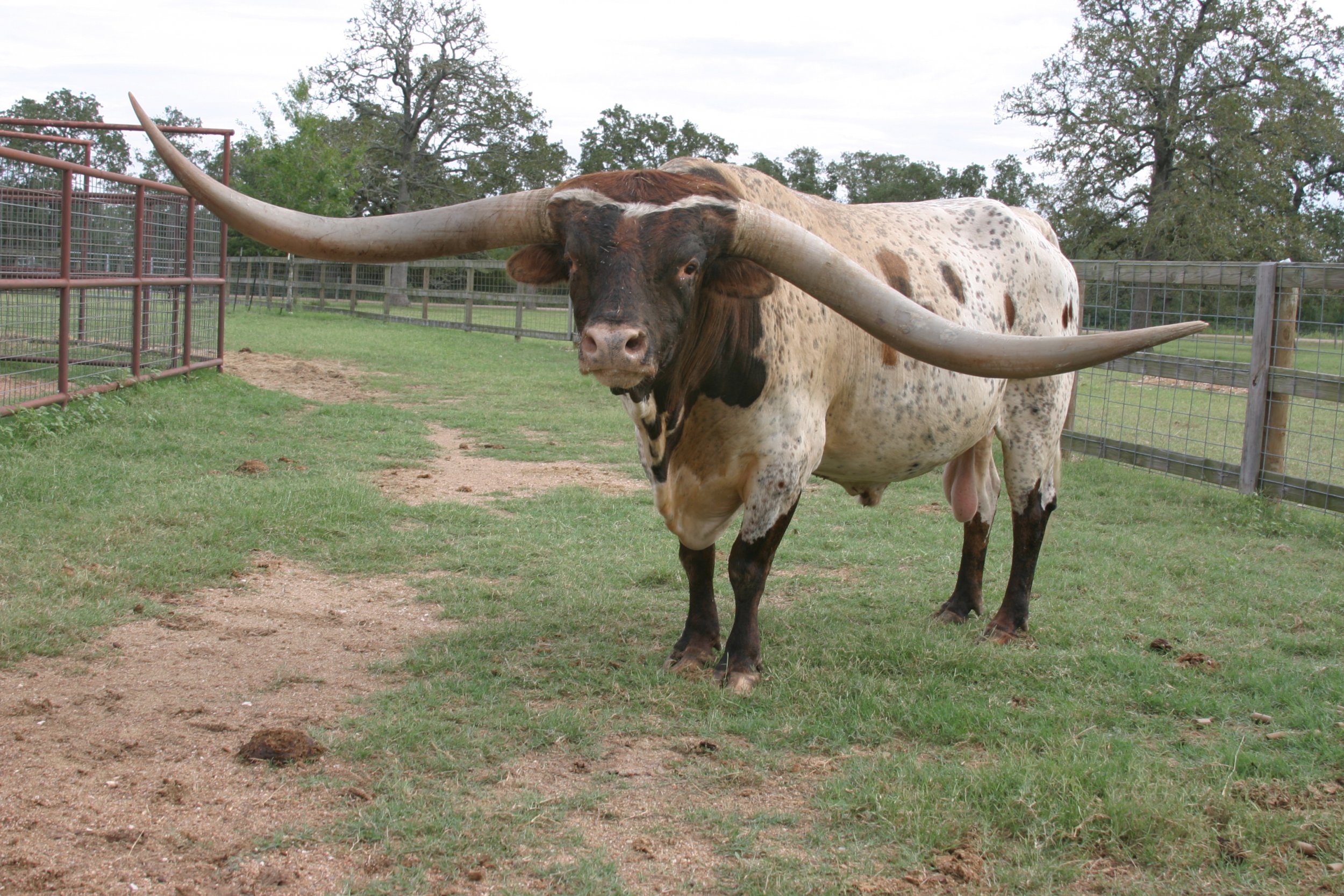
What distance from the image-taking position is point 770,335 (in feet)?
12.7

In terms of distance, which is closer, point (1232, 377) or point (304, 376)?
point (1232, 377)

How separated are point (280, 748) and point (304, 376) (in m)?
10.8

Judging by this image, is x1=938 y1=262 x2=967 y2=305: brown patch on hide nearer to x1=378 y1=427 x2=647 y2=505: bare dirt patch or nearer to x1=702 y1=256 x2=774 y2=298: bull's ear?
x1=702 y1=256 x2=774 y2=298: bull's ear

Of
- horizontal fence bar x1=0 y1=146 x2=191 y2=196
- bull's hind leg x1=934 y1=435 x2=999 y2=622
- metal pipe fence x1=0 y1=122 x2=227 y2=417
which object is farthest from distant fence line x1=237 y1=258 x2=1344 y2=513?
metal pipe fence x1=0 y1=122 x2=227 y2=417

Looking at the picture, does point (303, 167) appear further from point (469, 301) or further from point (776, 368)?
point (776, 368)

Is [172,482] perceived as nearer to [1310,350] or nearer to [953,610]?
[953,610]

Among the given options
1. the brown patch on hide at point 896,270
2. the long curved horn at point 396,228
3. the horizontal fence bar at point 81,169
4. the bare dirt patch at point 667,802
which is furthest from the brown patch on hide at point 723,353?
the horizontal fence bar at point 81,169

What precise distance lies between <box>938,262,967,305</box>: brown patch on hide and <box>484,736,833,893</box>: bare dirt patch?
2292 mm

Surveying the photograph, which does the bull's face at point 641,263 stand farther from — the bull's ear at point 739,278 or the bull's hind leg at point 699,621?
the bull's hind leg at point 699,621

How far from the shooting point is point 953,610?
202 inches

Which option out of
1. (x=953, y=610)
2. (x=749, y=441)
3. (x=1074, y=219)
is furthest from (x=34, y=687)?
(x=1074, y=219)

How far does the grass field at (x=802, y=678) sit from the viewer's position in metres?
2.74

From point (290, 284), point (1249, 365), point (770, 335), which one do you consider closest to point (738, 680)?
point (770, 335)

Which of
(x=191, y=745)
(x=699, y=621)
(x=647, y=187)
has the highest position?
(x=647, y=187)
